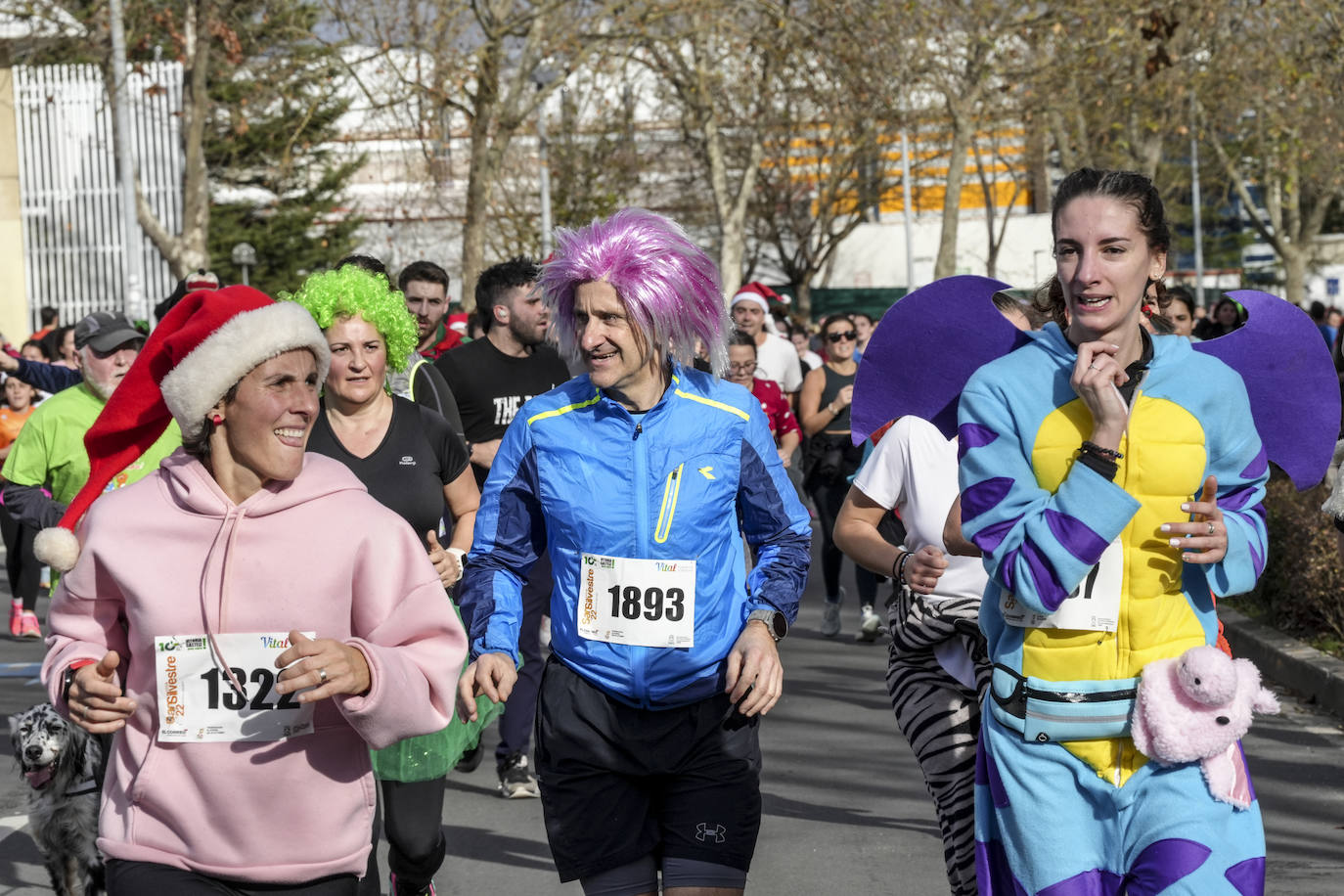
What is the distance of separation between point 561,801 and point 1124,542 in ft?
4.59

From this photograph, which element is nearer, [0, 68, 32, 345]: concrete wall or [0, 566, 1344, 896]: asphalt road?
[0, 566, 1344, 896]: asphalt road

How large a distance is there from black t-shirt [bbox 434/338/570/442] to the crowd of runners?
3.72 metres

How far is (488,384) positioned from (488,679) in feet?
14.1

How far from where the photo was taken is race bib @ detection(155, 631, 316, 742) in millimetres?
3215

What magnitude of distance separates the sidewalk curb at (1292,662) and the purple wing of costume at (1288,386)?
5.11m

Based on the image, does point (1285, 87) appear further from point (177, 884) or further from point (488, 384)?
point (177, 884)

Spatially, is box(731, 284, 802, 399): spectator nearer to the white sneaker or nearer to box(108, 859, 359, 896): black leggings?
the white sneaker

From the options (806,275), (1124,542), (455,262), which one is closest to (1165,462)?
(1124,542)

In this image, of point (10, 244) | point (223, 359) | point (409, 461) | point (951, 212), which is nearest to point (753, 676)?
point (223, 359)

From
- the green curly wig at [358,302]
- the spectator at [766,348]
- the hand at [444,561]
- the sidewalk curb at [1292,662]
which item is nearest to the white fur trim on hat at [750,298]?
the spectator at [766,348]

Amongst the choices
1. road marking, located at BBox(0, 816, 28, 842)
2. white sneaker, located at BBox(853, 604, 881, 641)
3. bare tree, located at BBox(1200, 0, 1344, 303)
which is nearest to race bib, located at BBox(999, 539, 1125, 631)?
road marking, located at BBox(0, 816, 28, 842)

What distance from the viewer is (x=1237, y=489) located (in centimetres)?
342

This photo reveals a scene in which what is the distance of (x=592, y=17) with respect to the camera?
21172 millimetres

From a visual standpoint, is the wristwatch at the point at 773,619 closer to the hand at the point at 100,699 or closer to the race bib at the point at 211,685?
the race bib at the point at 211,685
